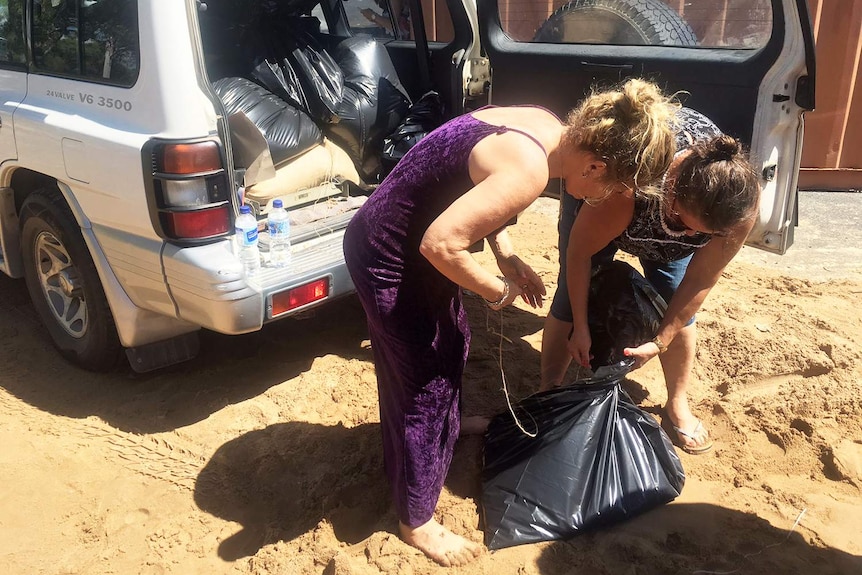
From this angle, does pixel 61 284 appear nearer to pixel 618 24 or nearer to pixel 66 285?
pixel 66 285

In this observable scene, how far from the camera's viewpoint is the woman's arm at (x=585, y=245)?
2.41 metres

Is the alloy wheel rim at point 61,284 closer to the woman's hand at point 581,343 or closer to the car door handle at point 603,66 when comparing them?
the woman's hand at point 581,343

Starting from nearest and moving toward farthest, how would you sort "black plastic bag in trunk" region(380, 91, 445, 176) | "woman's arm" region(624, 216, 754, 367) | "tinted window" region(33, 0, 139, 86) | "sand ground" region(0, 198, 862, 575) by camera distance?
"sand ground" region(0, 198, 862, 575)
"woman's arm" region(624, 216, 754, 367)
"tinted window" region(33, 0, 139, 86)
"black plastic bag in trunk" region(380, 91, 445, 176)

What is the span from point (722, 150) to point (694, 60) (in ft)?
3.40

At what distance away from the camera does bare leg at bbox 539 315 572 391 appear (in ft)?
9.84

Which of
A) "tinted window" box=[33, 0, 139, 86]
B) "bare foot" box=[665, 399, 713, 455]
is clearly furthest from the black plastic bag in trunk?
"bare foot" box=[665, 399, 713, 455]

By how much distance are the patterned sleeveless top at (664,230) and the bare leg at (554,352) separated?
1.59ft

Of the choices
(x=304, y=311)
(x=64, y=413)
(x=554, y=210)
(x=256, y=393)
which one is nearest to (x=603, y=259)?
(x=304, y=311)

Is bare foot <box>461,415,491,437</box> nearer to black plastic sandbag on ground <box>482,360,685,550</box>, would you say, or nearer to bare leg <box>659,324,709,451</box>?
black plastic sandbag on ground <box>482,360,685,550</box>

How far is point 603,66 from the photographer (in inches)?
128

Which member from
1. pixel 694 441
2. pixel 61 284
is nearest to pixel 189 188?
pixel 61 284

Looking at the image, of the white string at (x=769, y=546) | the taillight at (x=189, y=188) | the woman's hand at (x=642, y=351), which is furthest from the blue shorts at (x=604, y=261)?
the taillight at (x=189, y=188)

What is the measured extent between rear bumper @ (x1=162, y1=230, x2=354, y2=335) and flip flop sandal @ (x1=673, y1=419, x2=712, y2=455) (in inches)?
65.0

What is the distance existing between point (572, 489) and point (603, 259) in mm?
923
